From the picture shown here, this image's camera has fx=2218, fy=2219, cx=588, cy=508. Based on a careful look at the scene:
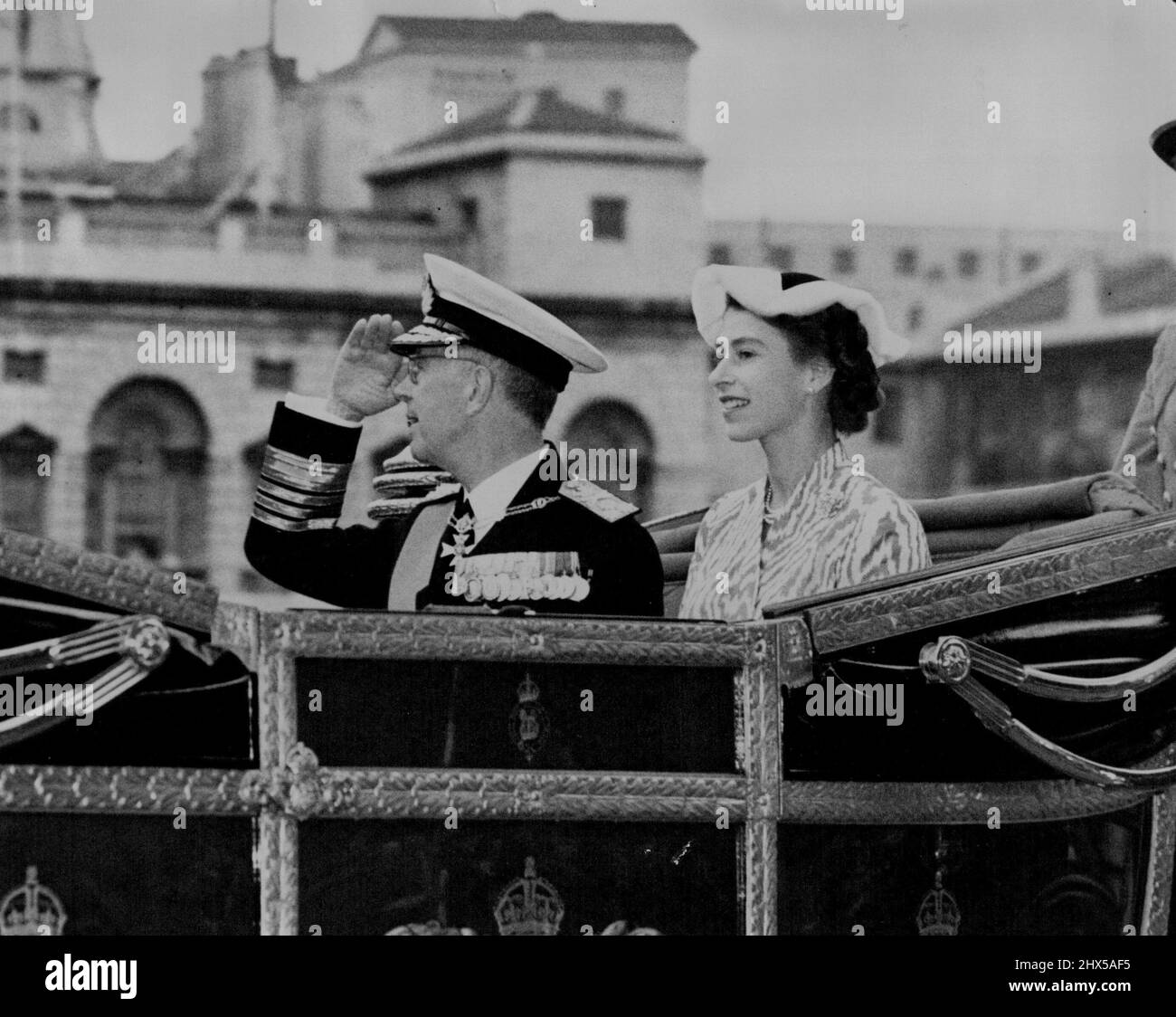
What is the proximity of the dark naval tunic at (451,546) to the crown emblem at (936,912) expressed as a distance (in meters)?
0.79

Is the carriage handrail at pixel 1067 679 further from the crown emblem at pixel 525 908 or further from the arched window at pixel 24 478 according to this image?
the arched window at pixel 24 478

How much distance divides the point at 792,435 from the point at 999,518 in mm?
484

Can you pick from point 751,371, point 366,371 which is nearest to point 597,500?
point 751,371

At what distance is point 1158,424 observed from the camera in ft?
15.5

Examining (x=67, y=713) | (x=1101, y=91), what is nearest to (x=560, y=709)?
(x=67, y=713)

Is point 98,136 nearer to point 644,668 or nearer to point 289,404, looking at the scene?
point 289,404

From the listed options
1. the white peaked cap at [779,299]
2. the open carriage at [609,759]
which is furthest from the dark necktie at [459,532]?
the white peaked cap at [779,299]

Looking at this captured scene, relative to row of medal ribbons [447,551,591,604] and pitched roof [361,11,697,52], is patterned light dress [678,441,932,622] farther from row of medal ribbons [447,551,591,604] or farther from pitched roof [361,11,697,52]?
pitched roof [361,11,697,52]

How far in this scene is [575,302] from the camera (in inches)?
180
